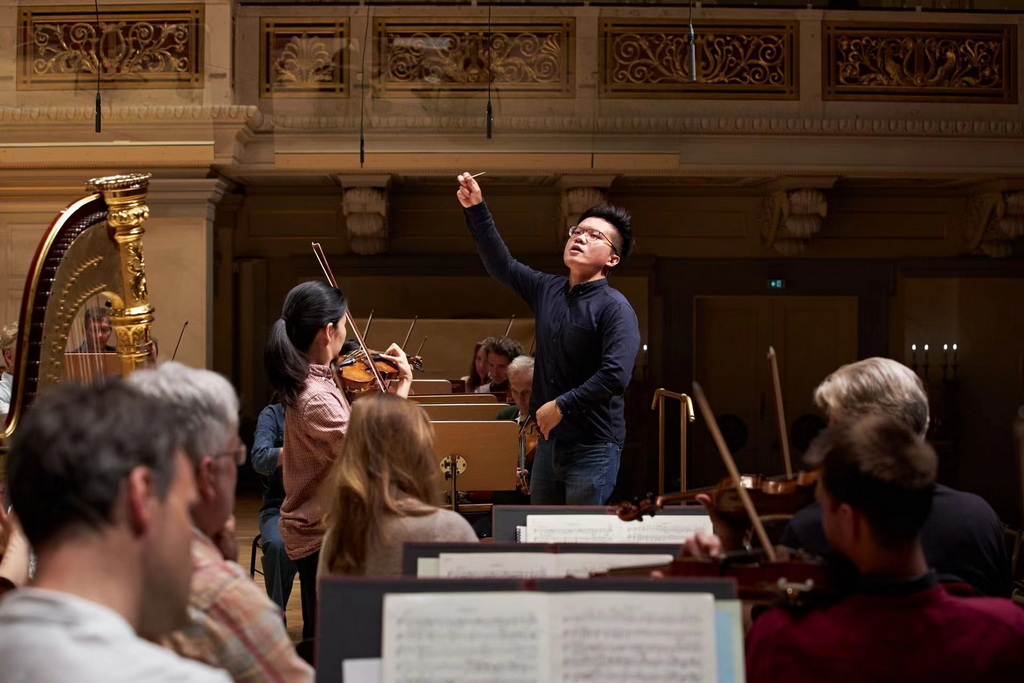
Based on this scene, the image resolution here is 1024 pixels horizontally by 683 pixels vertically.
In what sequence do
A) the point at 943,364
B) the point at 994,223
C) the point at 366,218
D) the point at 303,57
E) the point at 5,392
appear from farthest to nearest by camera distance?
1. the point at 943,364
2. the point at 994,223
3. the point at 366,218
4. the point at 303,57
5. the point at 5,392

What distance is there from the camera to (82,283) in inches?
123

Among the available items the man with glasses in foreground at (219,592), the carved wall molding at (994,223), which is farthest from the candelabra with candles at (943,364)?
the man with glasses in foreground at (219,592)

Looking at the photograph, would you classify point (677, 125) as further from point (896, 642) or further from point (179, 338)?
point (896, 642)

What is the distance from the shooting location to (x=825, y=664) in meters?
1.74

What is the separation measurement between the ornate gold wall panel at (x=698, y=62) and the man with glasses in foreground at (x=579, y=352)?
3.81 metres

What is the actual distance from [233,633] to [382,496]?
71 cm

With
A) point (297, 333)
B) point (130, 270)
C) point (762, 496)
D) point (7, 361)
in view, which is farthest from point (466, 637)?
point (7, 361)

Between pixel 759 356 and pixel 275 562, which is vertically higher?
pixel 759 356

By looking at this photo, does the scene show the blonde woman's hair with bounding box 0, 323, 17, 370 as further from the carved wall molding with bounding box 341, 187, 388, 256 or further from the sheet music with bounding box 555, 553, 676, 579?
the sheet music with bounding box 555, 553, 676, 579

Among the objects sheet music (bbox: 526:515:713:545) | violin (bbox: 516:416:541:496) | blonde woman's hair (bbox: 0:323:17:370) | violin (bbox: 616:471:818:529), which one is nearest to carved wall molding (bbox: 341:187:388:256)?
blonde woman's hair (bbox: 0:323:17:370)

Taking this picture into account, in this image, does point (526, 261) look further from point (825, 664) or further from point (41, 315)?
point (825, 664)

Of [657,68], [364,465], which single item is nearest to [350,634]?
[364,465]

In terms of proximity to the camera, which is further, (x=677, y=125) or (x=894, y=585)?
(x=677, y=125)

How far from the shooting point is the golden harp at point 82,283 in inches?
115
